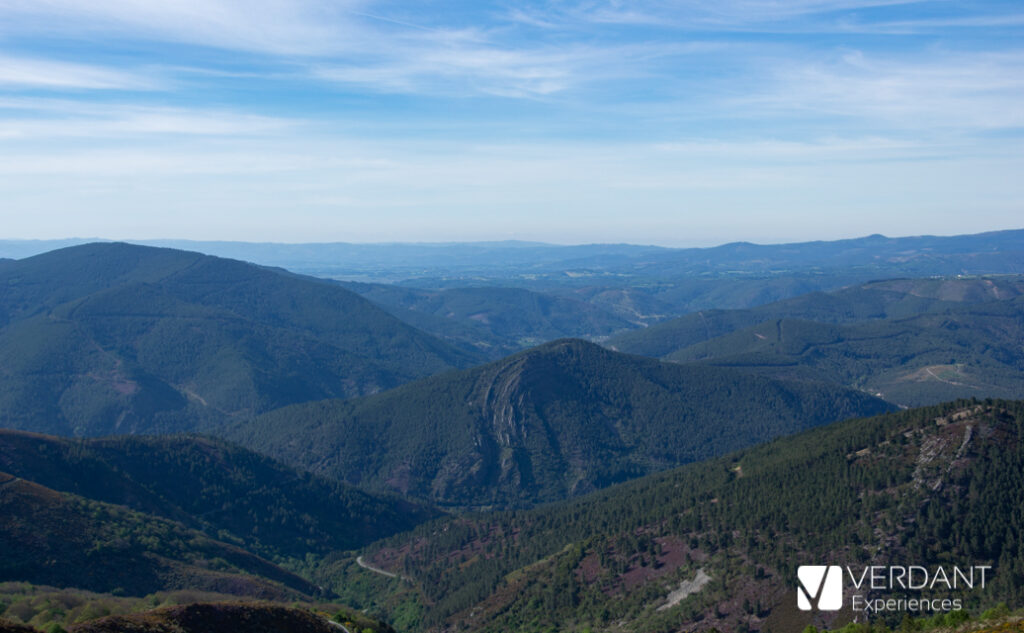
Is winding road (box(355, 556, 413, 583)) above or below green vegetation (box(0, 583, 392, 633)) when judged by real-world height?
below

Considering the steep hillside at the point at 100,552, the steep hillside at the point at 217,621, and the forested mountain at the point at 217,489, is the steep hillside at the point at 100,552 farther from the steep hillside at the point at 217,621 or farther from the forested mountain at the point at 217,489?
the steep hillside at the point at 217,621

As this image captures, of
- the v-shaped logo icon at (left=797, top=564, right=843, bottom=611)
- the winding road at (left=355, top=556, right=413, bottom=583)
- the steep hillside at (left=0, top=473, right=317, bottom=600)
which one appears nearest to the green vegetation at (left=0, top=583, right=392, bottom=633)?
the steep hillside at (left=0, top=473, right=317, bottom=600)

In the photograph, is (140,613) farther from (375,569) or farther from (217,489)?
(217,489)

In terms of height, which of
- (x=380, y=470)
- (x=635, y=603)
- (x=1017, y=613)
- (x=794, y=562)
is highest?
(x=1017, y=613)

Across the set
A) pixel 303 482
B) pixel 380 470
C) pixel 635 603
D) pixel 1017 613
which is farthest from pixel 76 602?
pixel 380 470

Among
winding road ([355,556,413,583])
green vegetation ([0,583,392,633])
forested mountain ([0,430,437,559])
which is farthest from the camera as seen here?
winding road ([355,556,413,583])

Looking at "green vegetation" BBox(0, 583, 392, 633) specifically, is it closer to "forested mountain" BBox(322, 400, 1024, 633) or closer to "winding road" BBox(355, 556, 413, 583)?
"forested mountain" BBox(322, 400, 1024, 633)

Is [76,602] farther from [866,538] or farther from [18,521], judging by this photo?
[866,538]
